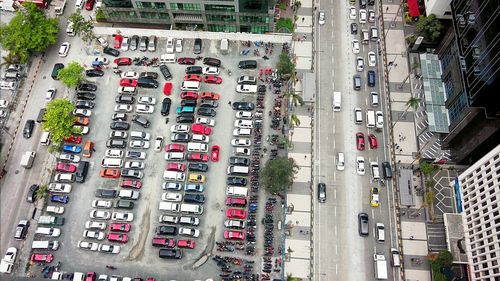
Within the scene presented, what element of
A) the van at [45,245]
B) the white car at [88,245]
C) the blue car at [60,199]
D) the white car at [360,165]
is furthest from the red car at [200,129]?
the van at [45,245]

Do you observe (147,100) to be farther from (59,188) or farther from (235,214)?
(235,214)

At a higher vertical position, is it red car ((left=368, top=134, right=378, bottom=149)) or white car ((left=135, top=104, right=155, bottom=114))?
white car ((left=135, top=104, right=155, bottom=114))

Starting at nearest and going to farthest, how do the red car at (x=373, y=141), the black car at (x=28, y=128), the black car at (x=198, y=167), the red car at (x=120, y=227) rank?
the red car at (x=120, y=227) → the black car at (x=198, y=167) → the red car at (x=373, y=141) → the black car at (x=28, y=128)

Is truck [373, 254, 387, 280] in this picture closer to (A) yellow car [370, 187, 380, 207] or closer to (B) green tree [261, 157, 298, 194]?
(A) yellow car [370, 187, 380, 207]

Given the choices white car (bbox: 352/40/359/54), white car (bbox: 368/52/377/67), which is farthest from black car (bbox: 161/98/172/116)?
white car (bbox: 368/52/377/67)

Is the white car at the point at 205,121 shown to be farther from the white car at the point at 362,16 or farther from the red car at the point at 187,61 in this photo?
the white car at the point at 362,16

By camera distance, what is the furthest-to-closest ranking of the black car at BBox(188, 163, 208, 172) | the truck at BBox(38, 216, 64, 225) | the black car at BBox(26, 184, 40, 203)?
the black car at BBox(188, 163, 208, 172) < the black car at BBox(26, 184, 40, 203) < the truck at BBox(38, 216, 64, 225)

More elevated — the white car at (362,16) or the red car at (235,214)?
the white car at (362,16)
